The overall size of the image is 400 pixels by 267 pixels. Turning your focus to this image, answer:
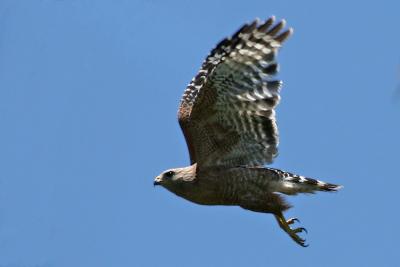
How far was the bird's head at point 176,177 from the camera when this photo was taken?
2048 centimetres

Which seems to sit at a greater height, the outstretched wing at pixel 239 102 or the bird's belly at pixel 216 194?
the outstretched wing at pixel 239 102

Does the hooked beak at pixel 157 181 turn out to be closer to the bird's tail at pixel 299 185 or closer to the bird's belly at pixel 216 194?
the bird's belly at pixel 216 194

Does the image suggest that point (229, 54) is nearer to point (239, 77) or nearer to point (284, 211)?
point (239, 77)

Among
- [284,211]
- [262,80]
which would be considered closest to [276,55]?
[262,80]

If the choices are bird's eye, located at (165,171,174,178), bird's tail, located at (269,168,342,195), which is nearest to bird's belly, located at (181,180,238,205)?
bird's eye, located at (165,171,174,178)

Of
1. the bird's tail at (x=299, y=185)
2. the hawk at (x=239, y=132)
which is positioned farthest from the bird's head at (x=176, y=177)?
the bird's tail at (x=299, y=185)

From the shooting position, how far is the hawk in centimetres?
1989

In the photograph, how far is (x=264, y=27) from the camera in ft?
65.2

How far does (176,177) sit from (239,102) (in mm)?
1140

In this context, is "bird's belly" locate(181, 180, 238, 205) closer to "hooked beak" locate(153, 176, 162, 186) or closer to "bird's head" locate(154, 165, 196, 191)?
"bird's head" locate(154, 165, 196, 191)

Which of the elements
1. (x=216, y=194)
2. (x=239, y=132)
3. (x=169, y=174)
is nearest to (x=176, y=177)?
(x=169, y=174)

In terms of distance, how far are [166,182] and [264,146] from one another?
117 centimetres

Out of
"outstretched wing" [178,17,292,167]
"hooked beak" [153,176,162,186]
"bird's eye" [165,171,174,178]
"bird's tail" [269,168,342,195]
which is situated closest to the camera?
"outstretched wing" [178,17,292,167]

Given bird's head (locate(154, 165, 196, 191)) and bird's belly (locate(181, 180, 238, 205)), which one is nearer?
bird's belly (locate(181, 180, 238, 205))
